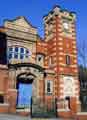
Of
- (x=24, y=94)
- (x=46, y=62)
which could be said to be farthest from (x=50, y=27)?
(x=24, y=94)

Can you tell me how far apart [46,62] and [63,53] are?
3.24m

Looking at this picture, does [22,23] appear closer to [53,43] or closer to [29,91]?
[53,43]

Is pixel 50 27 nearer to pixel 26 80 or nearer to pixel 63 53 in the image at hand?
pixel 63 53

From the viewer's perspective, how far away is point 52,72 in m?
33.8

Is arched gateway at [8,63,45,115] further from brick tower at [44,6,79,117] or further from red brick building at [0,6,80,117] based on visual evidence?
brick tower at [44,6,79,117]

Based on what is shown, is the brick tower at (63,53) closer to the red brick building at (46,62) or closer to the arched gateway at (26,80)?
the red brick building at (46,62)

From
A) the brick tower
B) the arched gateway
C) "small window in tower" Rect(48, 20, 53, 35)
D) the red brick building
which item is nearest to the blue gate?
the arched gateway

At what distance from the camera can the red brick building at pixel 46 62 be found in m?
29.7

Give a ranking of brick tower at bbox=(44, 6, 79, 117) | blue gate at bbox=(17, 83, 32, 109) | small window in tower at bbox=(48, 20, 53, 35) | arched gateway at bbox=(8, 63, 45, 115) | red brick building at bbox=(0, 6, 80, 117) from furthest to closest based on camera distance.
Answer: small window in tower at bbox=(48, 20, 53, 35), brick tower at bbox=(44, 6, 79, 117), blue gate at bbox=(17, 83, 32, 109), arched gateway at bbox=(8, 63, 45, 115), red brick building at bbox=(0, 6, 80, 117)

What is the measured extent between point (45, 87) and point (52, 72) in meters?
2.41

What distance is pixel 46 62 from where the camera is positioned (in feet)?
120

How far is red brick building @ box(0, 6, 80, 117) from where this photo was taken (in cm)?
2967

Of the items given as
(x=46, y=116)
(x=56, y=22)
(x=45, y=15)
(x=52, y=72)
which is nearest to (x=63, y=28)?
(x=56, y=22)

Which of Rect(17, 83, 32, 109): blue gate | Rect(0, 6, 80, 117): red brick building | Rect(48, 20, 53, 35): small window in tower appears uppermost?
Rect(48, 20, 53, 35): small window in tower
